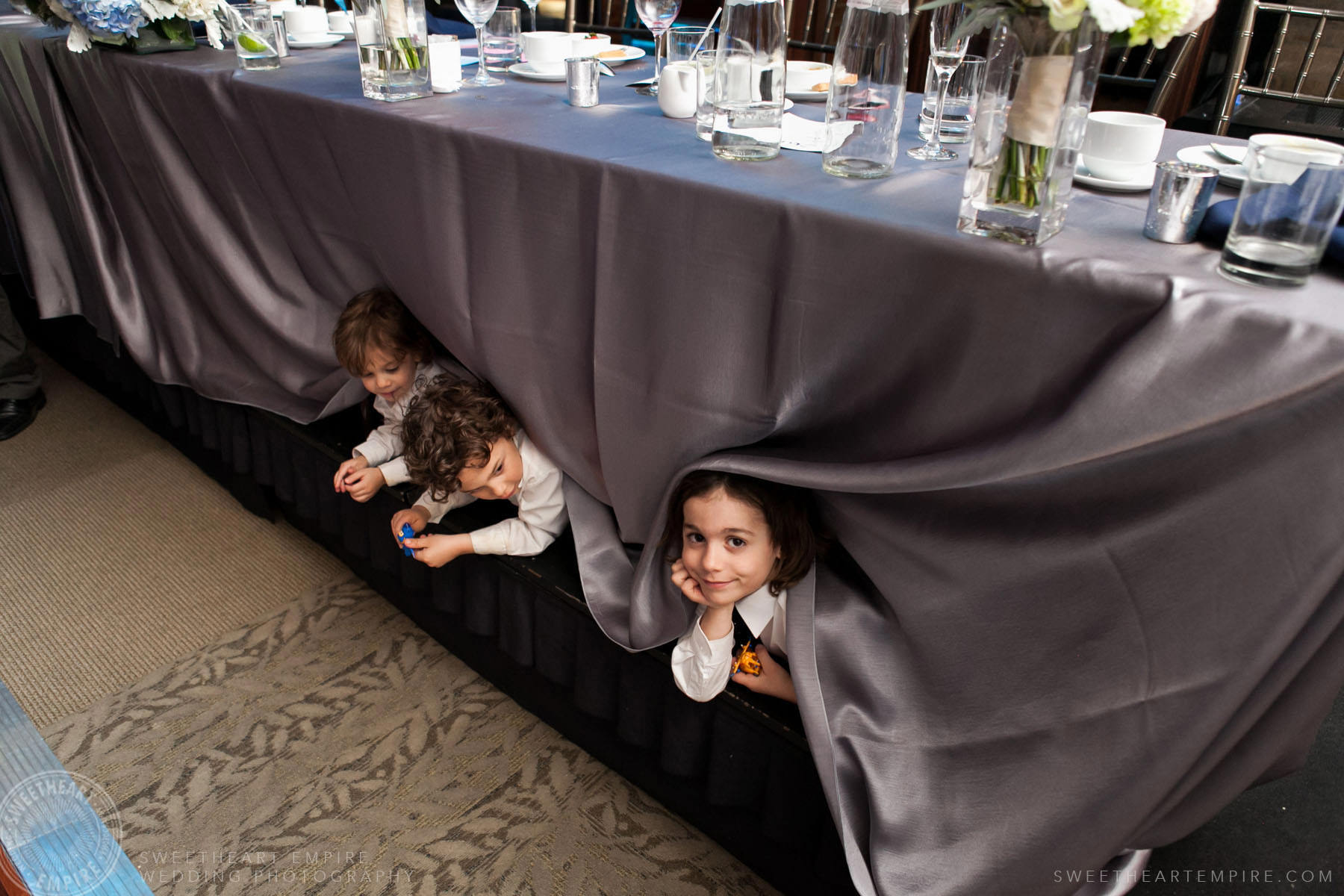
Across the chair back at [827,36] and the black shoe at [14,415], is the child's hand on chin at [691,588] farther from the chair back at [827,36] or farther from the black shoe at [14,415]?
the black shoe at [14,415]

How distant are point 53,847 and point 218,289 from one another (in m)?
0.93

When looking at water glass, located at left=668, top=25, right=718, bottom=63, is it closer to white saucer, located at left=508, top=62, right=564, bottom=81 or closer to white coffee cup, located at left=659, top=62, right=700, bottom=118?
white coffee cup, located at left=659, top=62, right=700, bottom=118

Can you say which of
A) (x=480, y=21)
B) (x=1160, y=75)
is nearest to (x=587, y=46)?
(x=480, y=21)

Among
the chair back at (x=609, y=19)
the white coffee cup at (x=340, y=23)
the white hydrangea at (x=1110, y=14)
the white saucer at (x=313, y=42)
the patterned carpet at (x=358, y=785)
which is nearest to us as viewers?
the white hydrangea at (x=1110, y=14)

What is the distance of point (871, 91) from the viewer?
859 millimetres

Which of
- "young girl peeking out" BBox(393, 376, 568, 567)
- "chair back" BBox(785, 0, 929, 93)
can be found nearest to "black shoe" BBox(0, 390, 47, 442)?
"young girl peeking out" BBox(393, 376, 568, 567)

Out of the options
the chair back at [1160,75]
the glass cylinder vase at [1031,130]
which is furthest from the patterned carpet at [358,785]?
the chair back at [1160,75]

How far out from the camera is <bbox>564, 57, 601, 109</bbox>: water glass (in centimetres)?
115

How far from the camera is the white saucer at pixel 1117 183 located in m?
0.83

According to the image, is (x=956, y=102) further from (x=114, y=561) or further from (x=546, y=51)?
(x=114, y=561)

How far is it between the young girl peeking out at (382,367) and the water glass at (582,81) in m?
0.41

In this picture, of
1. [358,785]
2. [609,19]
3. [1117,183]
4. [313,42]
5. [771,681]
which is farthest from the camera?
[609,19]

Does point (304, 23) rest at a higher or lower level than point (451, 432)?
higher

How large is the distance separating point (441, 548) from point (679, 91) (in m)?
0.68
